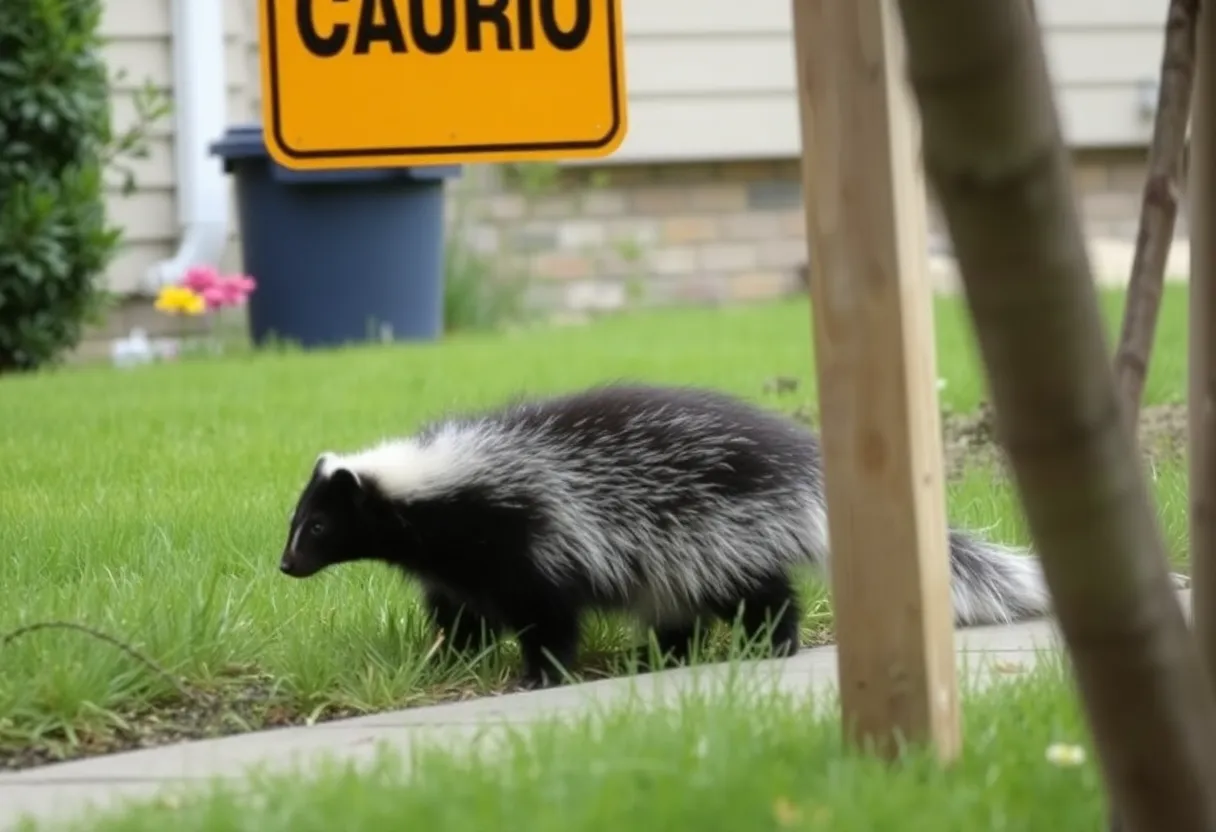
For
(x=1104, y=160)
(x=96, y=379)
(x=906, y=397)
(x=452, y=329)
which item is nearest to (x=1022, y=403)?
(x=906, y=397)

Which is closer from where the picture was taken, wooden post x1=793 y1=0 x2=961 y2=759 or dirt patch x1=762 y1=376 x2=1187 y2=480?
wooden post x1=793 y1=0 x2=961 y2=759

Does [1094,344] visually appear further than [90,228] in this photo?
No

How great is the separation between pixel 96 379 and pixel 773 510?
5.64 m

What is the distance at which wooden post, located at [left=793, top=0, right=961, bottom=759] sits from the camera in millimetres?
2840

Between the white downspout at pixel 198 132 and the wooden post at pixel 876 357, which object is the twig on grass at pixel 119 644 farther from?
the white downspout at pixel 198 132

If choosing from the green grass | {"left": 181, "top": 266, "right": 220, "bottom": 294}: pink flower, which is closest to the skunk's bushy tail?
the green grass

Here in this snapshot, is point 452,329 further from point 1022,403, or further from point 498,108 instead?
point 1022,403

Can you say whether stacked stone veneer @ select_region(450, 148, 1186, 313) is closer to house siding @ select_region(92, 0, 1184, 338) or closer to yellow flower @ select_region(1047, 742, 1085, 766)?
house siding @ select_region(92, 0, 1184, 338)

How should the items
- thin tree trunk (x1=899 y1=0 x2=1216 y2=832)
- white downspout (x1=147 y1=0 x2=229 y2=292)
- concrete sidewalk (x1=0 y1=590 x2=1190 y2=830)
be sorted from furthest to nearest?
white downspout (x1=147 y1=0 x2=229 y2=292) < concrete sidewalk (x1=0 y1=590 x2=1190 y2=830) < thin tree trunk (x1=899 y1=0 x2=1216 y2=832)

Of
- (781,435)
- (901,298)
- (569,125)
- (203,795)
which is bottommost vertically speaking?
(203,795)

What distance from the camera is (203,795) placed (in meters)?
3.00

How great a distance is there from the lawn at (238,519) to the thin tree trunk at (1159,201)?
779mm

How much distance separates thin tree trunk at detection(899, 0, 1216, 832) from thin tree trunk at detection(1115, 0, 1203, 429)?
395 mm

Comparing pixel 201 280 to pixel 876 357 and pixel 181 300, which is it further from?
pixel 876 357
